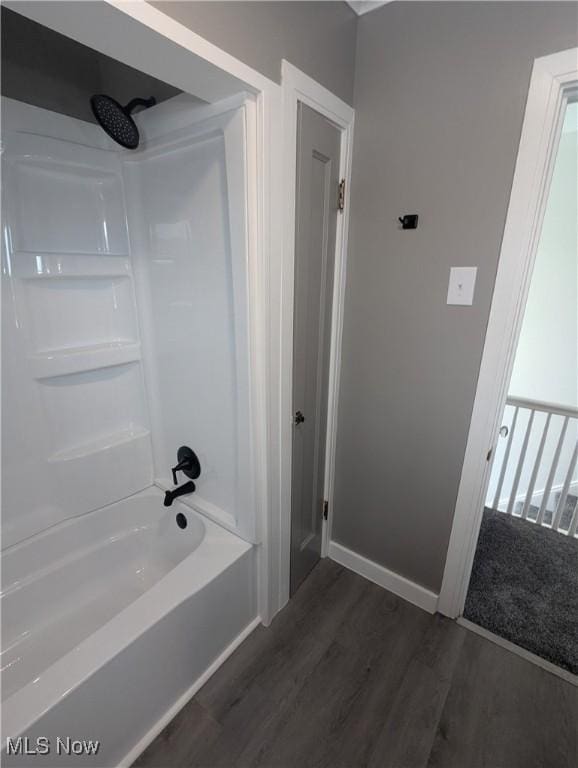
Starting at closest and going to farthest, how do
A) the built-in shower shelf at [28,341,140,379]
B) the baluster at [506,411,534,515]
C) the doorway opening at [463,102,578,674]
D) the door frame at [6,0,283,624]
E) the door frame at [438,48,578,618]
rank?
the door frame at [6,0,283,624], the door frame at [438,48,578,618], the built-in shower shelf at [28,341,140,379], the doorway opening at [463,102,578,674], the baluster at [506,411,534,515]

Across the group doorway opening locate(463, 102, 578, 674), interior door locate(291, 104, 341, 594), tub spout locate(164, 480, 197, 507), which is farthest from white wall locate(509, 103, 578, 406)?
tub spout locate(164, 480, 197, 507)

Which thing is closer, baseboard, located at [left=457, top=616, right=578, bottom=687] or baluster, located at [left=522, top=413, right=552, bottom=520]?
baseboard, located at [left=457, top=616, right=578, bottom=687]

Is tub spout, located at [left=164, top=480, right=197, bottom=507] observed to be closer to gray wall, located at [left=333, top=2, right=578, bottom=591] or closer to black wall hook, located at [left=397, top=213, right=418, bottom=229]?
gray wall, located at [left=333, top=2, right=578, bottom=591]

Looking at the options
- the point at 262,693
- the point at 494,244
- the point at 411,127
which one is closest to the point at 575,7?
the point at 411,127

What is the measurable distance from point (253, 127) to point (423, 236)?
716 millimetres

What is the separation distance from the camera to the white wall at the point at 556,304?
2.36 meters

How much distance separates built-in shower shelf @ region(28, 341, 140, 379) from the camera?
142 cm

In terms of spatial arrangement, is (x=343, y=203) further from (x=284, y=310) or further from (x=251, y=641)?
(x=251, y=641)

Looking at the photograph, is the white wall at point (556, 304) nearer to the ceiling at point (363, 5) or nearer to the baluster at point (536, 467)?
the baluster at point (536, 467)

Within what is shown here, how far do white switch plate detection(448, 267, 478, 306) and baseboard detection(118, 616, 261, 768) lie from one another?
1614 mm

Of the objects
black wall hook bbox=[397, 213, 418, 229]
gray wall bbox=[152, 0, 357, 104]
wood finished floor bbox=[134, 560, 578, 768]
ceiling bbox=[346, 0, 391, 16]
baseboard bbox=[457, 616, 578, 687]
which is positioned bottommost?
wood finished floor bbox=[134, 560, 578, 768]

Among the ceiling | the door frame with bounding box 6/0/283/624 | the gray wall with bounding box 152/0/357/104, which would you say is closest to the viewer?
the door frame with bounding box 6/0/283/624

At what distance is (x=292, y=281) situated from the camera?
4.28ft

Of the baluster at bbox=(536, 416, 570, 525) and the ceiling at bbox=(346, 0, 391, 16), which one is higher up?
the ceiling at bbox=(346, 0, 391, 16)
